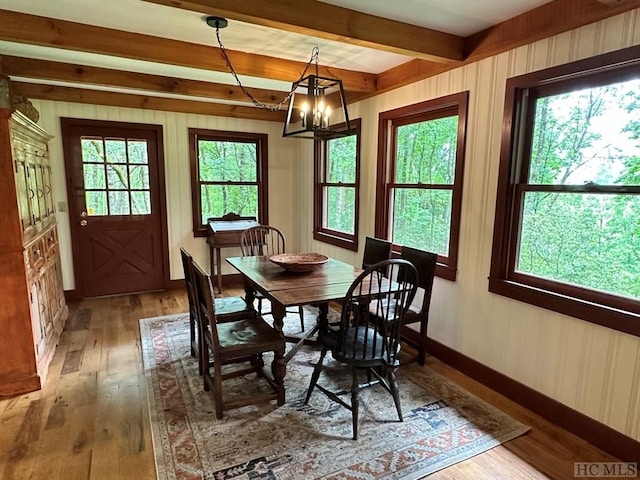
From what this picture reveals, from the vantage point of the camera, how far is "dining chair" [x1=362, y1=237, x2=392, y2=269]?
3164 millimetres

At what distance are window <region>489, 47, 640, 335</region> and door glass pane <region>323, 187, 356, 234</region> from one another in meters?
1.97

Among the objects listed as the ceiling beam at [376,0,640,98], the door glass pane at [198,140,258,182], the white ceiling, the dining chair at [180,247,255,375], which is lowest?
the dining chair at [180,247,255,375]

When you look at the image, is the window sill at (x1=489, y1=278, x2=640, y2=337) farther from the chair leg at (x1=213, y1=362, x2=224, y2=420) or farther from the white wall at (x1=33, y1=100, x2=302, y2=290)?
the white wall at (x1=33, y1=100, x2=302, y2=290)

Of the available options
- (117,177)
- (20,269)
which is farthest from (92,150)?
(20,269)

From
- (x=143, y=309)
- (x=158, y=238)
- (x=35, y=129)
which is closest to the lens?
(x=35, y=129)

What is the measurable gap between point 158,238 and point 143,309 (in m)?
1.01

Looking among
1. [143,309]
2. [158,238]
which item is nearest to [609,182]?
[143,309]

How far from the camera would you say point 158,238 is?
15.6ft

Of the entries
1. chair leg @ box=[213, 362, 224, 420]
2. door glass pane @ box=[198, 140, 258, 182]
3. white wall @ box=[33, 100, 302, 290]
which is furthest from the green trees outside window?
door glass pane @ box=[198, 140, 258, 182]

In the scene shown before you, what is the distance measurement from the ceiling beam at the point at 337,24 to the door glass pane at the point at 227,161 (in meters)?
3.05

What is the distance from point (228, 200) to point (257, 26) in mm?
2883

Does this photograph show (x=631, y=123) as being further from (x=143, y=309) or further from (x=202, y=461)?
(x=143, y=309)

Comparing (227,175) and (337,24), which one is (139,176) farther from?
(337,24)

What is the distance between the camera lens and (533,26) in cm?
219
